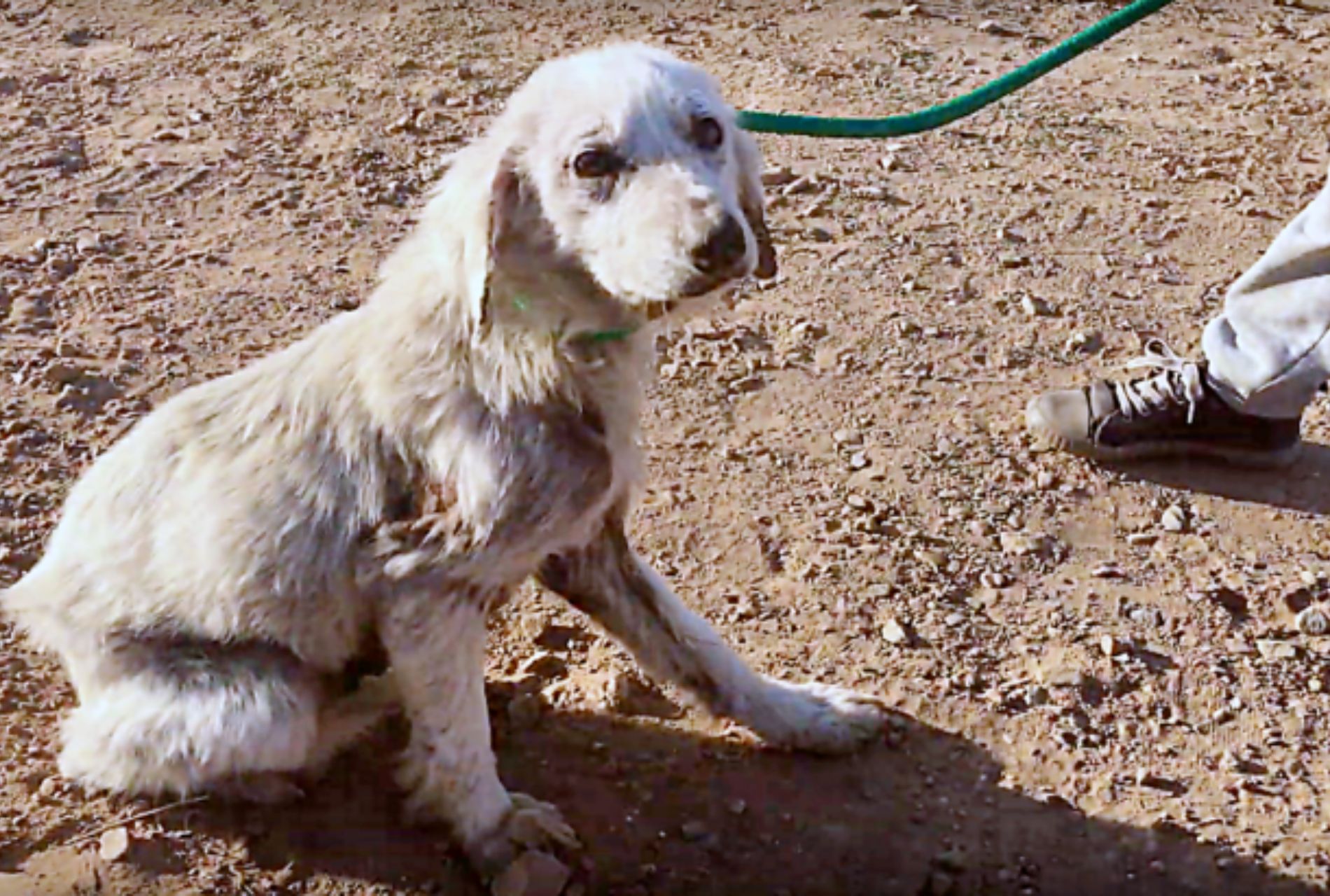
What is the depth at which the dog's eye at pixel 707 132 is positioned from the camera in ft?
8.21

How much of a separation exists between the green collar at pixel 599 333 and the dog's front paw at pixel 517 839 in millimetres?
877

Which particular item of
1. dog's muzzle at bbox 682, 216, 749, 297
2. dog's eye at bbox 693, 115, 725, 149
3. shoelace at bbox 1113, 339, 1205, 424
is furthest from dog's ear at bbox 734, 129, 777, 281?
shoelace at bbox 1113, 339, 1205, 424

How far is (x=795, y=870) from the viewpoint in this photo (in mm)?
2842

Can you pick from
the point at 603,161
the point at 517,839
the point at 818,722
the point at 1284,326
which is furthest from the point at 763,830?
the point at 1284,326

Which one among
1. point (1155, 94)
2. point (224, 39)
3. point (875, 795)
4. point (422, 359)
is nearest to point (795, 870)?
point (875, 795)

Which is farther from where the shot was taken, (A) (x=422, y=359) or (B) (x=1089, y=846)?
(B) (x=1089, y=846)

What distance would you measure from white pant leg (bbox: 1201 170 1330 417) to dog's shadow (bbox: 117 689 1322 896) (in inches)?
49.7

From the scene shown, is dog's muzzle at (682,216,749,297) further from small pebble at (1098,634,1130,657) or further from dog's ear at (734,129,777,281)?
small pebble at (1098,634,1130,657)

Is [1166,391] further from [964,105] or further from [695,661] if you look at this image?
[695,661]

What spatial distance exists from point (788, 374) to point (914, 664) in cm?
108

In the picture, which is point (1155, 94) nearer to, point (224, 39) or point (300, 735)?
point (224, 39)

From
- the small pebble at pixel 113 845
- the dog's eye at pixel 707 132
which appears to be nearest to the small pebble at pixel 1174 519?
the dog's eye at pixel 707 132

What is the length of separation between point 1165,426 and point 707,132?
5.97 feet

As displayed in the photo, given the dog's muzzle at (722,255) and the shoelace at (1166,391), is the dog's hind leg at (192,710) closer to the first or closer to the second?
the dog's muzzle at (722,255)
